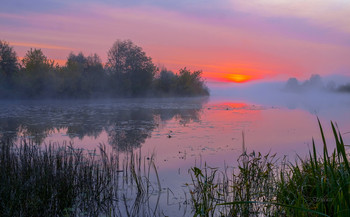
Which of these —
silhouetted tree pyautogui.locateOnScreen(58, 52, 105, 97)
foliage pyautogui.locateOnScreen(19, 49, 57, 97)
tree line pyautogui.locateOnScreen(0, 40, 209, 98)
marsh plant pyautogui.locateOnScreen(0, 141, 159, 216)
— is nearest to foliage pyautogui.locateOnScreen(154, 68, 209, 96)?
tree line pyautogui.locateOnScreen(0, 40, 209, 98)

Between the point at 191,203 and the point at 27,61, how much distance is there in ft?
158

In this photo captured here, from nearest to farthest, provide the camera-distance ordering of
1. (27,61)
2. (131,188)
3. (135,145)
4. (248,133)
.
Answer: (131,188) < (135,145) < (248,133) < (27,61)

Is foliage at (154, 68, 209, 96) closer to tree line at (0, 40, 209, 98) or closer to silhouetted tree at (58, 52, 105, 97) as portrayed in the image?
tree line at (0, 40, 209, 98)

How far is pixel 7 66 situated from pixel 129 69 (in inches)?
854

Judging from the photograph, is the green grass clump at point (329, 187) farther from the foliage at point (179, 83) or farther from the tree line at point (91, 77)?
the foliage at point (179, 83)

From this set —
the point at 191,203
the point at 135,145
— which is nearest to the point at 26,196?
the point at 191,203

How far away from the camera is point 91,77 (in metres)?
48.6

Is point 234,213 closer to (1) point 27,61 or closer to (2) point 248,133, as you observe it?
(2) point 248,133

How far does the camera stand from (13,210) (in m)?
3.90

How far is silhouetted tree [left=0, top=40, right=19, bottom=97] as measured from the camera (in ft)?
133

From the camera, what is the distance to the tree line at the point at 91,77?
4197 cm

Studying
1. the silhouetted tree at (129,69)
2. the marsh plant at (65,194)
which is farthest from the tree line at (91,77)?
the marsh plant at (65,194)

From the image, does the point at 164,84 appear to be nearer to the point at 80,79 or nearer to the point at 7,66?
the point at 80,79

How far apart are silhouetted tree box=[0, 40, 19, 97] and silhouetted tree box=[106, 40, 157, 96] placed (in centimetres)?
1578
